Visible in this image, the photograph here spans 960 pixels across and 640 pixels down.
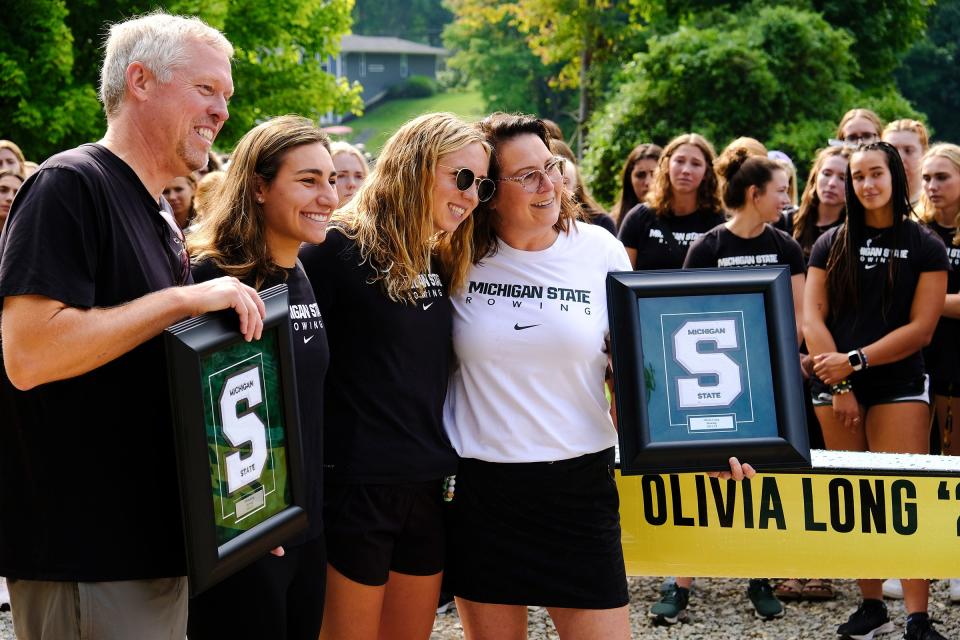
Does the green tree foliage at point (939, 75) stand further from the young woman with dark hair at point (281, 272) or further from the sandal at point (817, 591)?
the young woman with dark hair at point (281, 272)

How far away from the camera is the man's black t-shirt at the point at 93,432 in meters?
2.38

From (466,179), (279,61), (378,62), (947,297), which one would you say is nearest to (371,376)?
(466,179)

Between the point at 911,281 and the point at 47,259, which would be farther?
the point at 911,281

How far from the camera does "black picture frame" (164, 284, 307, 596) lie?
7.98 ft

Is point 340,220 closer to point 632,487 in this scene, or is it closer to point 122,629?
point 122,629

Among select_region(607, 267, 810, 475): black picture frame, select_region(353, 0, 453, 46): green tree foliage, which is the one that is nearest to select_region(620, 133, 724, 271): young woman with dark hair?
select_region(607, 267, 810, 475): black picture frame

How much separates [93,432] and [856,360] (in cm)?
398

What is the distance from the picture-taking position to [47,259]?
2.29 m

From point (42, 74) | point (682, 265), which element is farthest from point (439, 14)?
point (682, 265)

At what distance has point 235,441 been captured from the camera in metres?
2.62

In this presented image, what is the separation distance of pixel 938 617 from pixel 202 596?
12.9 feet

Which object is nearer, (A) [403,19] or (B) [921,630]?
(B) [921,630]

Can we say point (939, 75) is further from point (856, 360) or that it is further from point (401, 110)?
point (856, 360)

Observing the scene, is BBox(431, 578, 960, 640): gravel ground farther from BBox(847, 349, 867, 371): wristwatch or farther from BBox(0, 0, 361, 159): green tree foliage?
BBox(0, 0, 361, 159): green tree foliage
